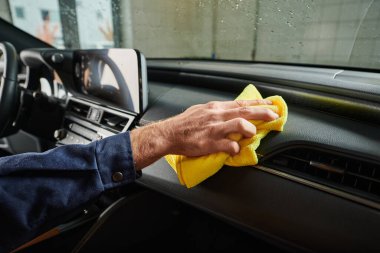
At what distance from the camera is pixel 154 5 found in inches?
70.3

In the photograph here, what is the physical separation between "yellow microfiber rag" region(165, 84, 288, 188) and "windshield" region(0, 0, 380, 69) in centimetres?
53

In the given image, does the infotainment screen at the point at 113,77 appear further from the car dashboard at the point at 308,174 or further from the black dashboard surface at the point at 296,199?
the black dashboard surface at the point at 296,199

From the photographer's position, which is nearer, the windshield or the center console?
the windshield

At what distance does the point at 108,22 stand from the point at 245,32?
3.22 ft

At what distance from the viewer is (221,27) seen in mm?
1530

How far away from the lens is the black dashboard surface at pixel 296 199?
27.2 inches

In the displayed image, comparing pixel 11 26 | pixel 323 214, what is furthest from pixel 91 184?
pixel 11 26

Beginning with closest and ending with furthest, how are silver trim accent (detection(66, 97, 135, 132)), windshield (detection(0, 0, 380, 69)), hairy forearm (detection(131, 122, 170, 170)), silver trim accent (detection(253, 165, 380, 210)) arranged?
silver trim accent (detection(253, 165, 380, 210)), hairy forearm (detection(131, 122, 170, 170)), windshield (detection(0, 0, 380, 69)), silver trim accent (detection(66, 97, 135, 132))

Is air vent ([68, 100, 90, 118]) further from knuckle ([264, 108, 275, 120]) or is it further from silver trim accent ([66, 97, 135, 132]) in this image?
knuckle ([264, 108, 275, 120])

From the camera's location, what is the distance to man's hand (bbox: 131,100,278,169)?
0.74 m

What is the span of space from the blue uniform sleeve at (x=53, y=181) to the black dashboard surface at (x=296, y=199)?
0.25 m

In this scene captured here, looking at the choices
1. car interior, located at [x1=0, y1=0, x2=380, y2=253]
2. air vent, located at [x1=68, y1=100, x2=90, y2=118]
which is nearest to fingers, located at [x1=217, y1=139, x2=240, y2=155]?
car interior, located at [x1=0, y1=0, x2=380, y2=253]

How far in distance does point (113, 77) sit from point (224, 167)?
739 mm

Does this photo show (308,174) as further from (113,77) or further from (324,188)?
(113,77)
